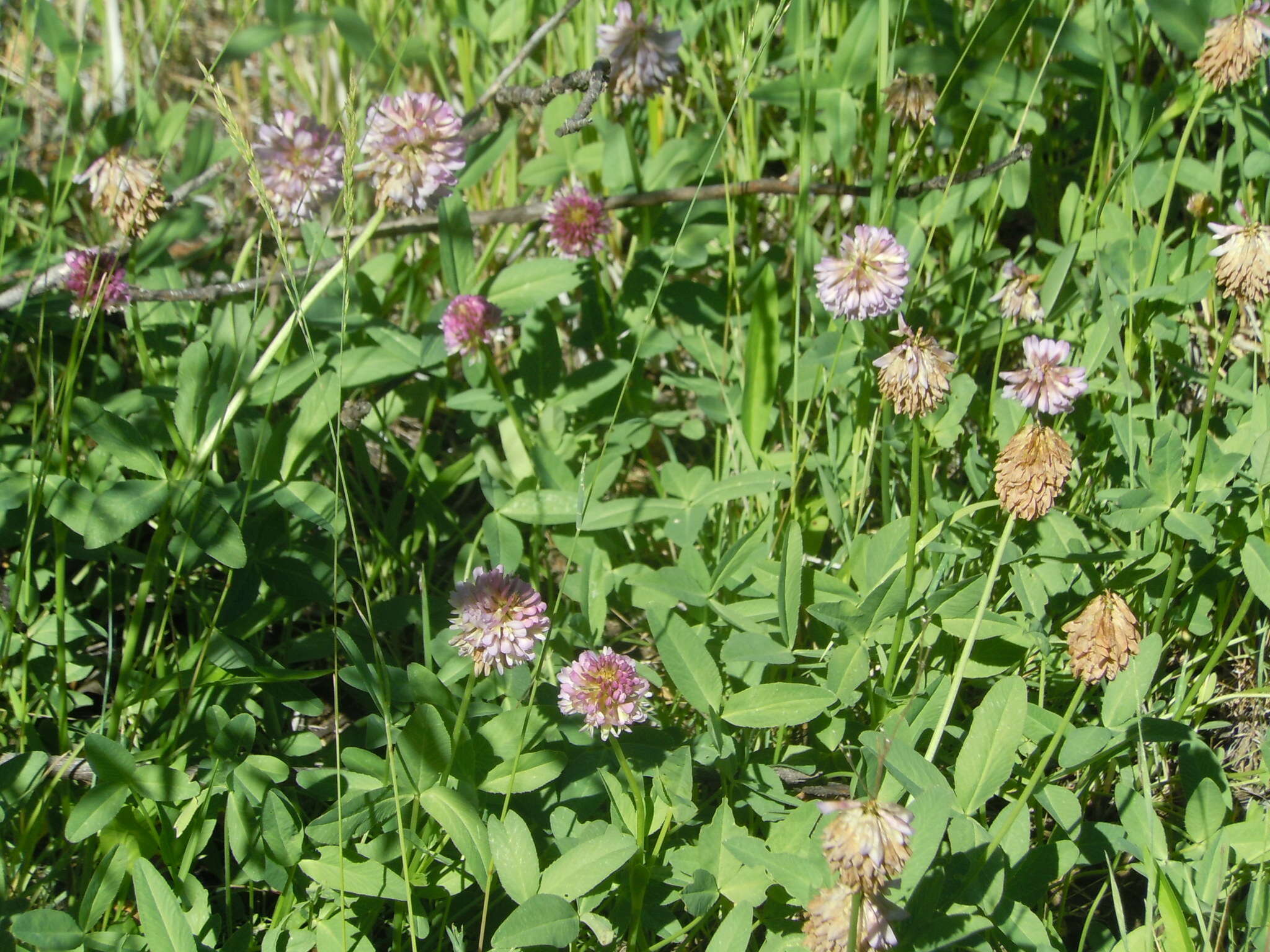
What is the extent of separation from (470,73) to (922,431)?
161cm

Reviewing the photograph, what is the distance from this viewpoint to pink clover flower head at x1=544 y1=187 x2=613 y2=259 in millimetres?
2205

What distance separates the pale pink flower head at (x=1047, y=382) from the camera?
5.37 ft

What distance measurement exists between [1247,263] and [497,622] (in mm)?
1261

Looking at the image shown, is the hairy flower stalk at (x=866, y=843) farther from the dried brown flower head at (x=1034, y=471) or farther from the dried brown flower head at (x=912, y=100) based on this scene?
the dried brown flower head at (x=912, y=100)

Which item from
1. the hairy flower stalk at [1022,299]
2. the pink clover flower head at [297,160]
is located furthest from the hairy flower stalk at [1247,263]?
the pink clover flower head at [297,160]

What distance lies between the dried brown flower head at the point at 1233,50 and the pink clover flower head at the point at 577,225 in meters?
1.16

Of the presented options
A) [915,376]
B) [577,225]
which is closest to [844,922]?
[915,376]

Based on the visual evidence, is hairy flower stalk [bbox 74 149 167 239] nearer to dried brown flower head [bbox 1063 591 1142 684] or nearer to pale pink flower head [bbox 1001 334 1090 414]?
pale pink flower head [bbox 1001 334 1090 414]

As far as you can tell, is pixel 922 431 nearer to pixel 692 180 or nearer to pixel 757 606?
pixel 757 606

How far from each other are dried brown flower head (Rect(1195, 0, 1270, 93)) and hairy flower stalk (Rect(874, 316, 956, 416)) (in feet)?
2.99

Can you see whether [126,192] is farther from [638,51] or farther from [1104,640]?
[1104,640]

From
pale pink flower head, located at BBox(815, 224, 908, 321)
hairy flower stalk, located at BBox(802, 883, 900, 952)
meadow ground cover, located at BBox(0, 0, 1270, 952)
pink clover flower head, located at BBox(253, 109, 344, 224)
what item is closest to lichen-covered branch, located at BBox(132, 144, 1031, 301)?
meadow ground cover, located at BBox(0, 0, 1270, 952)

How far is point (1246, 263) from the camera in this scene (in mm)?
1646

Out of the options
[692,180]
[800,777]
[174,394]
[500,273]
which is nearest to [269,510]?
[174,394]
